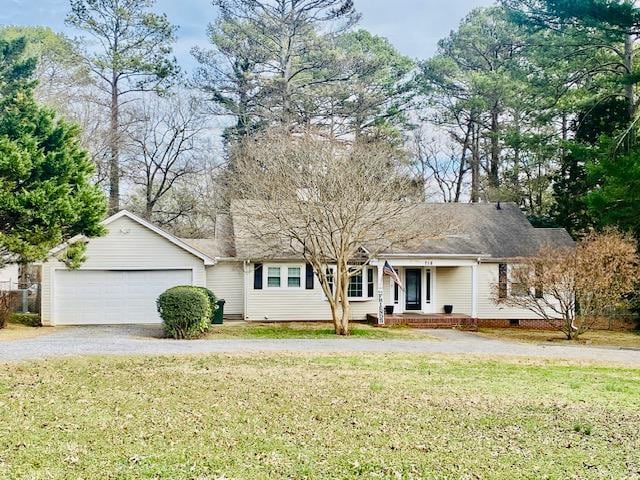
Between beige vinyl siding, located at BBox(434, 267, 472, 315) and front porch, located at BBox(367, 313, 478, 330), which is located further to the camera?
beige vinyl siding, located at BBox(434, 267, 472, 315)

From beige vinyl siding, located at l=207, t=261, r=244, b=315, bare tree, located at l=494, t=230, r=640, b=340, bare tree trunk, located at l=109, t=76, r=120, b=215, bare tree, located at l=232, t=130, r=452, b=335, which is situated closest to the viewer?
bare tree, located at l=232, t=130, r=452, b=335

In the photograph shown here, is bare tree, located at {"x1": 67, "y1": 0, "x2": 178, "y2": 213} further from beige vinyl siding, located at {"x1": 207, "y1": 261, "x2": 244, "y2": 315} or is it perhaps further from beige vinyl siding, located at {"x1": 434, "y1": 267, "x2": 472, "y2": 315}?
beige vinyl siding, located at {"x1": 434, "y1": 267, "x2": 472, "y2": 315}

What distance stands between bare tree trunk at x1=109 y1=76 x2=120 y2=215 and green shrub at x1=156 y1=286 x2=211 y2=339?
1397 cm

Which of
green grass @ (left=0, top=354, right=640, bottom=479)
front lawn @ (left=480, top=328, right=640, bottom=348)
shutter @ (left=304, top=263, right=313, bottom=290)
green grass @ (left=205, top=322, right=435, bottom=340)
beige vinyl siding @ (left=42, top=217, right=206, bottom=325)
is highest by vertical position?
beige vinyl siding @ (left=42, top=217, right=206, bottom=325)

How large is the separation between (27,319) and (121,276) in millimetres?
3518

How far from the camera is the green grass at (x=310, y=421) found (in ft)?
18.4

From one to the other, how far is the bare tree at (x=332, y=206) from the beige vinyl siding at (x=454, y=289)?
4618 mm

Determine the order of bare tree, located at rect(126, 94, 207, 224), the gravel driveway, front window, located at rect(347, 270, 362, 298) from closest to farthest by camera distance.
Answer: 1. the gravel driveway
2. front window, located at rect(347, 270, 362, 298)
3. bare tree, located at rect(126, 94, 207, 224)

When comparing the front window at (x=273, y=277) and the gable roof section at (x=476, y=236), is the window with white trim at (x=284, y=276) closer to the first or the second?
the front window at (x=273, y=277)

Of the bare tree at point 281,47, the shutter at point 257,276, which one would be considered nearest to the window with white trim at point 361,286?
the shutter at point 257,276

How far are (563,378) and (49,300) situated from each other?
16625 mm

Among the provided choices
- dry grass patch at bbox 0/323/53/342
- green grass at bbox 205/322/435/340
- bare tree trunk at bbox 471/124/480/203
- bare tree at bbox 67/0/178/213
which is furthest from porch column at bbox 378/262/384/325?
bare tree trunk at bbox 471/124/480/203

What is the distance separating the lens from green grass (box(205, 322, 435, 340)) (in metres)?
17.4

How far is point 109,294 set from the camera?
2080 cm
